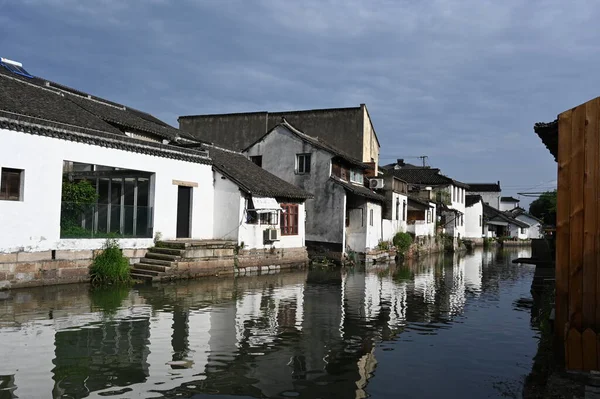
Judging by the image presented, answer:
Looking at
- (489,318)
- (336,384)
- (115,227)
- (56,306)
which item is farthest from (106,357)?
(115,227)

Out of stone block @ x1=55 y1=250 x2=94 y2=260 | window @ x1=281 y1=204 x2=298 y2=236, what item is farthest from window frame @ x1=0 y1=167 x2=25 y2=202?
window @ x1=281 y1=204 x2=298 y2=236

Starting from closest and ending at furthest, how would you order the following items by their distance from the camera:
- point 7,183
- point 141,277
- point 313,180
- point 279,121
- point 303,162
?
1. point 7,183
2. point 141,277
3. point 313,180
4. point 303,162
5. point 279,121

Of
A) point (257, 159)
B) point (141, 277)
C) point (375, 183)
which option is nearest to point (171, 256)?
point (141, 277)

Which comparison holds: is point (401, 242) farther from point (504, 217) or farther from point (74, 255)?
point (504, 217)

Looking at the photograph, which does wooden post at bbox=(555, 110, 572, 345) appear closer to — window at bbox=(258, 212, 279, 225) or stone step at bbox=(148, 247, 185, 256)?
stone step at bbox=(148, 247, 185, 256)

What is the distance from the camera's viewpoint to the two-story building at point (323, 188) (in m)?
28.8

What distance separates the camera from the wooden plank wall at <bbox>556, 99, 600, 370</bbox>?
621 centimetres

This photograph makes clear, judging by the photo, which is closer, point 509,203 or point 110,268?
point 110,268

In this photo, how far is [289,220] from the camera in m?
26.1

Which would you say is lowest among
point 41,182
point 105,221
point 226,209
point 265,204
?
point 105,221

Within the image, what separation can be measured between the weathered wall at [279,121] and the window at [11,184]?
25692 mm

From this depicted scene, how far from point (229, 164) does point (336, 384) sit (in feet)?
62.5

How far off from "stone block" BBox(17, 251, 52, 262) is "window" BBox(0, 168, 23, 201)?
169cm

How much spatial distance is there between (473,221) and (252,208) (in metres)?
42.2
